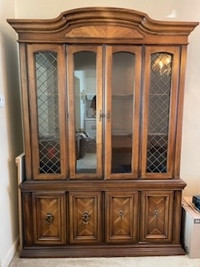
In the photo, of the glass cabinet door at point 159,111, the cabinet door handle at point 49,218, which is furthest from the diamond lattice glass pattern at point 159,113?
the cabinet door handle at point 49,218

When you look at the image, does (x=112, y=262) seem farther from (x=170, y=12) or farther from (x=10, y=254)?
(x=170, y=12)

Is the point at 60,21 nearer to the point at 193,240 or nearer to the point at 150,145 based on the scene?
the point at 150,145

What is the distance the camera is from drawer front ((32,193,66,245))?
1.95 meters

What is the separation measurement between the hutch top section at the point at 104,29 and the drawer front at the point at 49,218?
1395 millimetres

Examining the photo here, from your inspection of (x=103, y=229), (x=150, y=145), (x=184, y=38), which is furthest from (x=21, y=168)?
(x=184, y=38)

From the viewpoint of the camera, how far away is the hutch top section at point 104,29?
1.71 metres

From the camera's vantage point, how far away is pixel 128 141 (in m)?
1.94

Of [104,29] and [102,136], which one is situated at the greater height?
[104,29]

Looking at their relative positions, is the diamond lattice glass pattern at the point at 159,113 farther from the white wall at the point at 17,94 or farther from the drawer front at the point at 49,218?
the drawer front at the point at 49,218

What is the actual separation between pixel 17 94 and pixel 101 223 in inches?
61.0

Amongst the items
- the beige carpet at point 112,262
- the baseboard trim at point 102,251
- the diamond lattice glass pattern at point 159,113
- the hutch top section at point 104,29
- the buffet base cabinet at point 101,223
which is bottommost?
the beige carpet at point 112,262

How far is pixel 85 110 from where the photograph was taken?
1.92 metres

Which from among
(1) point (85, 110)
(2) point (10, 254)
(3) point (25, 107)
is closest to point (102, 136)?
(1) point (85, 110)

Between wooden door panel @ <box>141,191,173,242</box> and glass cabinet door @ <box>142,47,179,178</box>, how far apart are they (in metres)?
0.20
